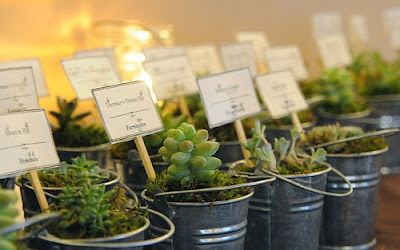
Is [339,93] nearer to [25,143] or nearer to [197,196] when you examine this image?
[197,196]

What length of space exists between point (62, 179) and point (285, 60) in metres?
1.38

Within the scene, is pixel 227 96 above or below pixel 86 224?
above

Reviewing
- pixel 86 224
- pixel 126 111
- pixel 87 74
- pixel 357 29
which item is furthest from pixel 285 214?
pixel 357 29

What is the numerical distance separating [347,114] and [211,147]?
1392mm

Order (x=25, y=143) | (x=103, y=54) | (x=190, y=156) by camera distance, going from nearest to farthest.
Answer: (x=25, y=143), (x=190, y=156), (x=103, y=54)

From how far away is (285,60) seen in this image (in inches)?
106

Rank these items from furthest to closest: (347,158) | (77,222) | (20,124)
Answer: (347,158)
(20,124)
(77,222)

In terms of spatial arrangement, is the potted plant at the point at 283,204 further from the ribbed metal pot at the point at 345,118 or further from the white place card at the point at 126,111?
the ribbed metal pot at the point at 345,118

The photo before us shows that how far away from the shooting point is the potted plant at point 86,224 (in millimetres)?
1187

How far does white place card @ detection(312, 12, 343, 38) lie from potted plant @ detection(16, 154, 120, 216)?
2.44 meters

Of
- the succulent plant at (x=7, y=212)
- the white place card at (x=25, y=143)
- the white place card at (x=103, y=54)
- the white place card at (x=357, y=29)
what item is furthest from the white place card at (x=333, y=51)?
the succulent plant at (x=7, y=212)

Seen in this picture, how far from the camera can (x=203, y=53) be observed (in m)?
2.76

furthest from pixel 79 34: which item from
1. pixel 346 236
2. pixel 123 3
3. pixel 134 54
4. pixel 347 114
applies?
pixel 346 236

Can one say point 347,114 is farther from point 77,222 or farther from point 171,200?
point 77,222
